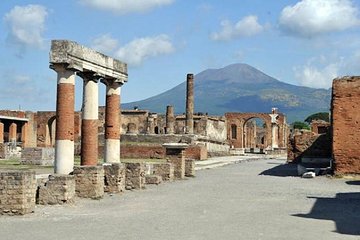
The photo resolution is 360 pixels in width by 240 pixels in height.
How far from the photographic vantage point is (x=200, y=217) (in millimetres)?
11609

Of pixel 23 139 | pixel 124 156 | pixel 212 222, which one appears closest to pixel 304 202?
pixel 212 222

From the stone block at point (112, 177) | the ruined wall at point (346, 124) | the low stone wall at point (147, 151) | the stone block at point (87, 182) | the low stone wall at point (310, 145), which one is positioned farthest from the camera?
the low stone wall at point (147, 151)

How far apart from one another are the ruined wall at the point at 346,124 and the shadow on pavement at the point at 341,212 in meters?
7.22

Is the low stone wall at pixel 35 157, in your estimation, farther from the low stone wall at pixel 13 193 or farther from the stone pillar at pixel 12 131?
the stone pillar at pixel 12 131

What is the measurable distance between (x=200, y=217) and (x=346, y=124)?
14279 mm

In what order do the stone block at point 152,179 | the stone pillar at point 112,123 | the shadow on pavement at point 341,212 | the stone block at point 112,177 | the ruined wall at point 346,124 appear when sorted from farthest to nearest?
the ruined wall at point 346,124
the stone block at point 152,179
the stone pillar at point 112,123
the stone block at point 112,177
the shadow on pavement at point 341,212

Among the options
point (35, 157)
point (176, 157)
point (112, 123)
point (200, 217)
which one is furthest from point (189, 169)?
point (200, 217)

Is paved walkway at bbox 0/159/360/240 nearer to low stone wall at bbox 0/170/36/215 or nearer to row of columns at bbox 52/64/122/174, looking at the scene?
low stone wall at bbox 0/170/36/215

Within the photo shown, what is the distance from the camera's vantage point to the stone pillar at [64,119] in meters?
15.6

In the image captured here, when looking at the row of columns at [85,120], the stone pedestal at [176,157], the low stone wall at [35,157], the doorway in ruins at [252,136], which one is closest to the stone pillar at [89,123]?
the row of columns at [85,120]

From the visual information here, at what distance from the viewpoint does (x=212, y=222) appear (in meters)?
10.9

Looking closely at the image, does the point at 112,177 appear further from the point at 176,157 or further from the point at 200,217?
the point at 176,157

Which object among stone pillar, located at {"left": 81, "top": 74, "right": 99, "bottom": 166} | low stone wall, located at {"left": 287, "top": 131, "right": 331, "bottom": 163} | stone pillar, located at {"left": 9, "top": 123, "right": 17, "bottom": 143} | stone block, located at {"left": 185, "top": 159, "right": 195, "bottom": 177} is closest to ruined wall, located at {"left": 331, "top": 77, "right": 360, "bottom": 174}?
stone block, located at {"left": 185, "top": 159, "right": 195, "bottom": 177}

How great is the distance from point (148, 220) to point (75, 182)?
426 centimetres
